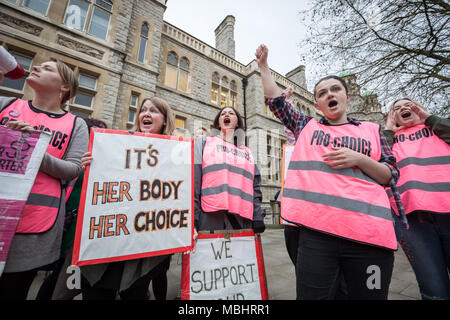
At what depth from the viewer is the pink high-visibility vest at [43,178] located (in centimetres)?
111

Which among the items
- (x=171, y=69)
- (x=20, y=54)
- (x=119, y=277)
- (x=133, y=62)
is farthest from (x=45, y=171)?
(x=171, y=69)

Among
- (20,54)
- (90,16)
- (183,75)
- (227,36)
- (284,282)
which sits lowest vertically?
(284,282)

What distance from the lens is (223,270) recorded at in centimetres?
158

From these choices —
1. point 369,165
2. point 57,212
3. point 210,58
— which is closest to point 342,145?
point 369,165

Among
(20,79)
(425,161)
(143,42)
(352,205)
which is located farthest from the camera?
(143,42)

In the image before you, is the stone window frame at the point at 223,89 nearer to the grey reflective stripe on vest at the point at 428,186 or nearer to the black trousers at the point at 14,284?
the grey reflective stripe on vest at the point at 428,186

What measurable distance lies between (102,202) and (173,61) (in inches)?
402

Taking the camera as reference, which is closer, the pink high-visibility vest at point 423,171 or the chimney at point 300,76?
the pink high-visibility vest at point 423,171

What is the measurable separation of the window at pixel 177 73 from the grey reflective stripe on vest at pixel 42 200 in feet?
30.0

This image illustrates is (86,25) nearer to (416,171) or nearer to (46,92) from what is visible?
(46,92)

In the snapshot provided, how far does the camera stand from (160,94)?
8.71m

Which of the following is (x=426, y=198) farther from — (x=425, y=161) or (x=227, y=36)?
(x=227, y=36)

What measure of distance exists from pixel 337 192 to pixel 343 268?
1.42 feet

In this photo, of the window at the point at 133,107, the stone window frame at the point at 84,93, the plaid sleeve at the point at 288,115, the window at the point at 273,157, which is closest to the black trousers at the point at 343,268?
the plaid sleeve at the point at 288,115
